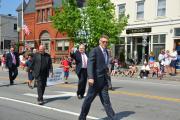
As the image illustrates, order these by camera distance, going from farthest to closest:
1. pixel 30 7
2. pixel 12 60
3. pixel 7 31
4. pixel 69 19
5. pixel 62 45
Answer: pixel 7 31, pixel 30 7, pixel 62 45, pixel 69 19, pixel 12 60

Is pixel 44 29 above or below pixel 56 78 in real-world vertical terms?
above

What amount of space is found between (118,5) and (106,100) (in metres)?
29.1

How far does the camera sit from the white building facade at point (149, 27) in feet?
102

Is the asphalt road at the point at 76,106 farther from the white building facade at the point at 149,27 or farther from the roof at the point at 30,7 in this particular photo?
the roof at the point at 30,7

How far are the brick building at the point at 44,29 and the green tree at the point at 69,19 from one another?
467 inches

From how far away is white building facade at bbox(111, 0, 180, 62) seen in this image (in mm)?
31234

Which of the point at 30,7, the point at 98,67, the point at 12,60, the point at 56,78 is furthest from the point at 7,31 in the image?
the point at 98,67

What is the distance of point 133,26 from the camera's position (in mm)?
35500

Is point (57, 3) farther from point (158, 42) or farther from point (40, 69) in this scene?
point (40, 69)

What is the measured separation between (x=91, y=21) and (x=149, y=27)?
16.1 feet

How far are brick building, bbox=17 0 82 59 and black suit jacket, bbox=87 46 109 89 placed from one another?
3723 centimetres

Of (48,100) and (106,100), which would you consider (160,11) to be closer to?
(48,100)

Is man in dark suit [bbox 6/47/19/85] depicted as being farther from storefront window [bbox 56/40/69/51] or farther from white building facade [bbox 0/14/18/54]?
white building facade [bbox 0/14/18/54]

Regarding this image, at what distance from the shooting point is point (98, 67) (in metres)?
8.93
